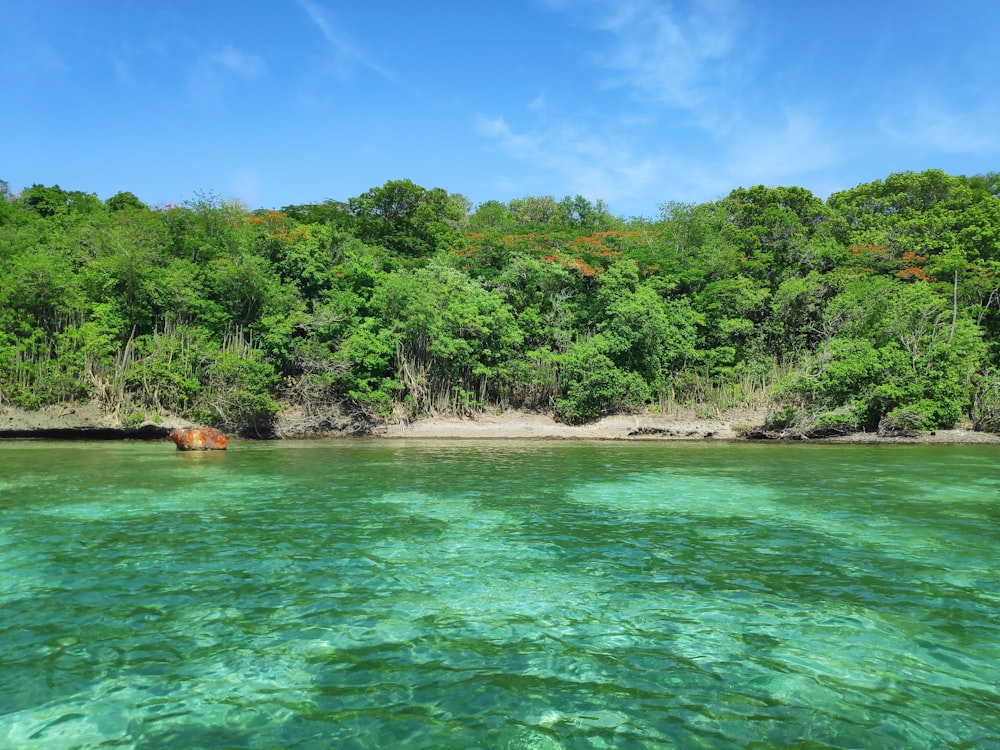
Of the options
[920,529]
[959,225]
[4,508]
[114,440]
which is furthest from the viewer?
[959,225]

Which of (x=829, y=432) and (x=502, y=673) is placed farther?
(x=829, y=432)

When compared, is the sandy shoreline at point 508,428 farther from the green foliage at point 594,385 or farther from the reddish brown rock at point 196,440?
the reddish brown rock at point 196,440

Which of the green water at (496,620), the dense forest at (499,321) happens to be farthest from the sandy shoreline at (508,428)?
the green water at (496,620)

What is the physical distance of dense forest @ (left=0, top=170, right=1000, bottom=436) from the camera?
93.0 feet

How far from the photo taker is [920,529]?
34.0ft

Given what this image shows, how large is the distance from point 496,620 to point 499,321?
2682 cm

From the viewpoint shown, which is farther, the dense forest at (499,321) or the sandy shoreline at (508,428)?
the dense forest at (499,321)

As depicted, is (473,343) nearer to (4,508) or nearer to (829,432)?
(829,432)

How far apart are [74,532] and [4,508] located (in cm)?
307

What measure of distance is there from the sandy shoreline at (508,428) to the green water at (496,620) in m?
15.7

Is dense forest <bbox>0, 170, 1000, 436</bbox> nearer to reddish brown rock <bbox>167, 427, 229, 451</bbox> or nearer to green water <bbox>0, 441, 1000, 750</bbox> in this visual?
reddish brown rock <bbox>167, 427, 229, 451</bbox>

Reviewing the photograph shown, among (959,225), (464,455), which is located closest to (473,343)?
(464,455)

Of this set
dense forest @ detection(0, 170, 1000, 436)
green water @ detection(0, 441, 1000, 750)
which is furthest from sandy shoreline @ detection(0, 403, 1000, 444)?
green water @ detection(0, 441, 1000, 750)

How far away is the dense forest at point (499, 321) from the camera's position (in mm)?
28359
